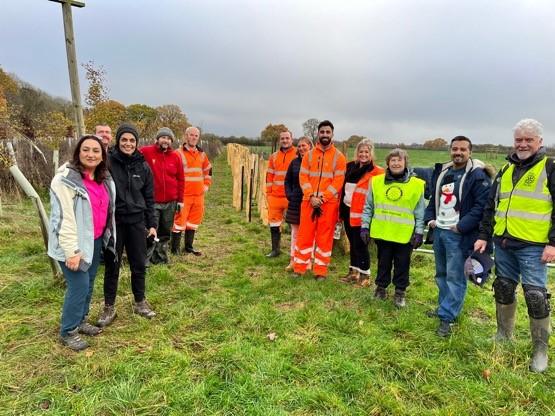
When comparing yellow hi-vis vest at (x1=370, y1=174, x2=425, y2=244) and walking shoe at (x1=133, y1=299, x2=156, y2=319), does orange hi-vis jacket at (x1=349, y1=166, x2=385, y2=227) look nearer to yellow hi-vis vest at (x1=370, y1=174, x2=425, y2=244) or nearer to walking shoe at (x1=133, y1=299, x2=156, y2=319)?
yellow hi-vis vest at (x1=370, y1=174, x2=425, y2=244)

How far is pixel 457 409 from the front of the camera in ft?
Result: 8.59

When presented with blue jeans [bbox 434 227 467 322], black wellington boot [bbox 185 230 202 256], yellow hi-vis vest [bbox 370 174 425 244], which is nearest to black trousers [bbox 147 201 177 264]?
black wellington boot [bbox 185 230 202 256]

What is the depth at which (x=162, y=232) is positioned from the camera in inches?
215

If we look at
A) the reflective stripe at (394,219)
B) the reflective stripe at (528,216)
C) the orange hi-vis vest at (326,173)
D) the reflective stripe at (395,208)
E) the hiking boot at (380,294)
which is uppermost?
the orange hi-vis vest at (326,173)

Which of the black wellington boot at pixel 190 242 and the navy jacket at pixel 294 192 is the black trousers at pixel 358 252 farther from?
the black wellington boot at pixel 190 242

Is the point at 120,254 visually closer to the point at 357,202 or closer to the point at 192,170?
the point at 192,170

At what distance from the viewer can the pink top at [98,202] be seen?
10.1 ft

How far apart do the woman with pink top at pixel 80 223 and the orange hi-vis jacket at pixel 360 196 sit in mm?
3029

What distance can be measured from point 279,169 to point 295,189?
0.81 m

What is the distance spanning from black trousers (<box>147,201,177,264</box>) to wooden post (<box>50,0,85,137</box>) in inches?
59.2

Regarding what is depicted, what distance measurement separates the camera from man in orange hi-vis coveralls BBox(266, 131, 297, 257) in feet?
19.9

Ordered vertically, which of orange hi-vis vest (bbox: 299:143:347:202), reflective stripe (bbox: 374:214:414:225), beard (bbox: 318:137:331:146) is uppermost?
beard (bbox: 318:137:331:146)

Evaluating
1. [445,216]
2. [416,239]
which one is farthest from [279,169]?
[445,216]

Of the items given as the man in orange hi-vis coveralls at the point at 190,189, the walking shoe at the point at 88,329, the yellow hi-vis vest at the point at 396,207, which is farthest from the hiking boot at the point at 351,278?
the walking shoe at the point at 88,329
